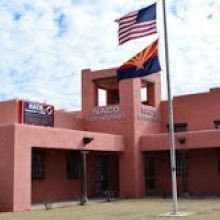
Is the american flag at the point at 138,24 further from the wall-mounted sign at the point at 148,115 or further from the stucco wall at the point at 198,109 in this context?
the stucco wall at the point at 198,109

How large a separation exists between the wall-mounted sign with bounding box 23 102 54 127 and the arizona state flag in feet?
24.4

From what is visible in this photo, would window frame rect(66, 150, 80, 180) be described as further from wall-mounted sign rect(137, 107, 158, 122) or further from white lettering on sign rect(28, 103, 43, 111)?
wall-mounted sign rect(137, 107, 158, 122)

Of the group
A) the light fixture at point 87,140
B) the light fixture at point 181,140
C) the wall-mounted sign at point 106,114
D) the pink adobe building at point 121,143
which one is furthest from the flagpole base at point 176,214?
the wall-mounted sign at point 106,114

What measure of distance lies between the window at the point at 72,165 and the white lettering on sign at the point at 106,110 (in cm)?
296

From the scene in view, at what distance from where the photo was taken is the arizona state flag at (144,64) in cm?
1694

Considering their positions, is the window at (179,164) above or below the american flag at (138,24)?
below

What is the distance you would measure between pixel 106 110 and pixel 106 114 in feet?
0.74

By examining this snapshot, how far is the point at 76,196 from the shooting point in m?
26.3

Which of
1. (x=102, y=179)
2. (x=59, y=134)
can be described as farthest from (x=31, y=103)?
(x=102, y=179)

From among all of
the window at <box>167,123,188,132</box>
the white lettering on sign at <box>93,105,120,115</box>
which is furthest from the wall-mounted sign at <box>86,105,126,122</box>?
the window at <box>167,123,188,132</box>

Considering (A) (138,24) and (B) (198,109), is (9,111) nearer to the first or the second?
(A) (138,24)

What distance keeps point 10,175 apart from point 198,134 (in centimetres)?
1016

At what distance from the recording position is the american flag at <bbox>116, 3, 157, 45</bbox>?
16.9 m

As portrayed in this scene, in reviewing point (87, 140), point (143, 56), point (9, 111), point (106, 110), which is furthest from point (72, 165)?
point (143, 56)
